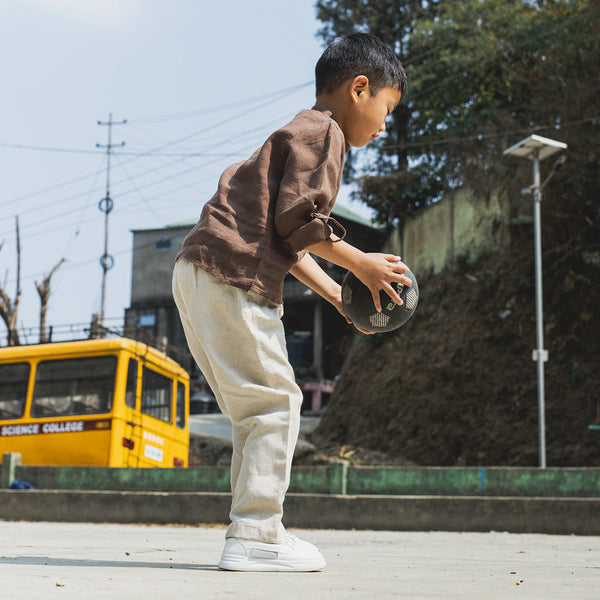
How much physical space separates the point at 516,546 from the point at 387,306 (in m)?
2.62

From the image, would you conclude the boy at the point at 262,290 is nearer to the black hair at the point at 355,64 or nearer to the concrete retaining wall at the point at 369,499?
the black hair at the point at 355,64

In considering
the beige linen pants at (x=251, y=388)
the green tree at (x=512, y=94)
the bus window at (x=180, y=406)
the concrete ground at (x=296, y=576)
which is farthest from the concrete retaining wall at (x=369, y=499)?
the green tree at (x=512, y=94)

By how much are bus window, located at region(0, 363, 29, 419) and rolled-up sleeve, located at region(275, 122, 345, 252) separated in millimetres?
10964

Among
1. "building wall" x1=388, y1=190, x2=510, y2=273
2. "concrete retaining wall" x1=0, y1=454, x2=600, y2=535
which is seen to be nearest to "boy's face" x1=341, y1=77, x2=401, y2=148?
"concrete retaining wall" x1=0, y1=454, x2=600, y2=535

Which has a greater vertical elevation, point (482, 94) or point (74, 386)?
point (482, 94)

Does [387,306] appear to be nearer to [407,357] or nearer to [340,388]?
[407,357]

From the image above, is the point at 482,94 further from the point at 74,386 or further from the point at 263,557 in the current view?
the point at 263,557

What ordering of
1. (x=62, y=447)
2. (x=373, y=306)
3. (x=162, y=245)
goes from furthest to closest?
(x=162, y=245), (x=62, y=447), (x=373, y=306)

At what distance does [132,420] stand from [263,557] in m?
10.7

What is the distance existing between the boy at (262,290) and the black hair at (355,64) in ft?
0.73

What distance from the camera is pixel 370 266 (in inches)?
116

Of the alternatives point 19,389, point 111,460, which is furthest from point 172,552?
point 19,389

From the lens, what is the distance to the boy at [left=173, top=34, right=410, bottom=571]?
2.74m

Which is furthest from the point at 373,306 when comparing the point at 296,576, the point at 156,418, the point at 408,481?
the point at 156,418
